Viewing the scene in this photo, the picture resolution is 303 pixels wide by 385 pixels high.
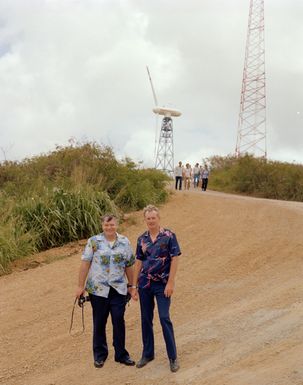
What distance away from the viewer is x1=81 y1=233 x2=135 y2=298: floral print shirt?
17.1ft

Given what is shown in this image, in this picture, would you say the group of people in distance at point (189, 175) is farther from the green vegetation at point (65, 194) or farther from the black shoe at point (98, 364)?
the black shoe at point (98, 364)

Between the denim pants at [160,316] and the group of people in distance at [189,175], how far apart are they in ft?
58.5

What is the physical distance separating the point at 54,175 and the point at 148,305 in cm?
1072

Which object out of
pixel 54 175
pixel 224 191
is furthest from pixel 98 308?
pixel 224 191

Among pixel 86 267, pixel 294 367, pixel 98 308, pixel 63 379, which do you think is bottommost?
pixel 63 379

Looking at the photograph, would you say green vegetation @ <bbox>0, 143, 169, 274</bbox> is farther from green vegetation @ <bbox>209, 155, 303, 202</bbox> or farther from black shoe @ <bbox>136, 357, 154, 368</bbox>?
green vegetation @ <bbox>209, 155, 303, 202</bbox>

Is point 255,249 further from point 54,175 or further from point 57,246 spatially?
point 54,175

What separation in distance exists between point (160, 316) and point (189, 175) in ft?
66.2

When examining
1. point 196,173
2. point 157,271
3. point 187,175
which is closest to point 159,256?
point 157,271

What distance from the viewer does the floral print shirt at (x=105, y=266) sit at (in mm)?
5207

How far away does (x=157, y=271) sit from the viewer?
16.4 ft

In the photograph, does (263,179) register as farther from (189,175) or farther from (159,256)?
(159,256)

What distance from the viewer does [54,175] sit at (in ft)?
50.3

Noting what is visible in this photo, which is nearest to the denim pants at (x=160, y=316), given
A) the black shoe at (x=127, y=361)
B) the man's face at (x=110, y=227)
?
the black shoe at (x=127, y=361)
